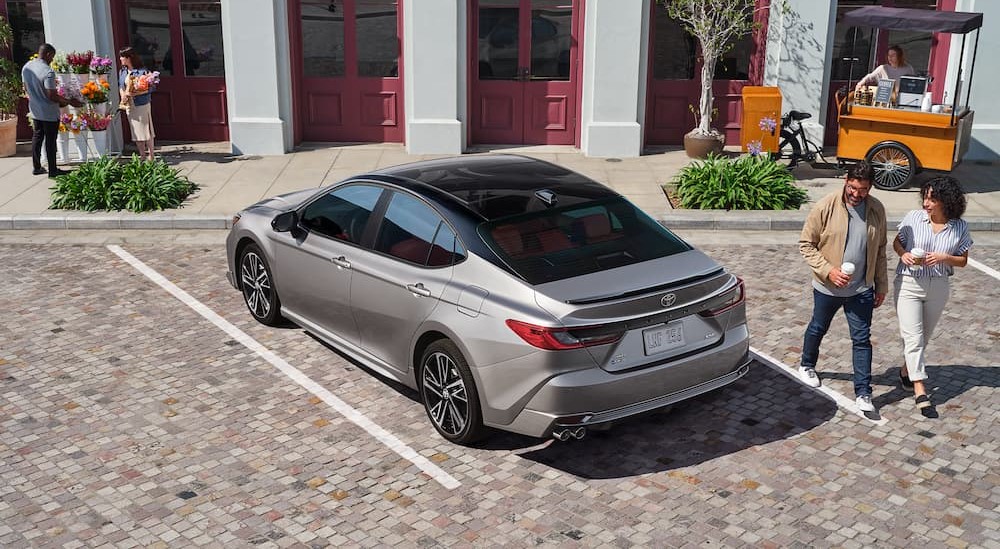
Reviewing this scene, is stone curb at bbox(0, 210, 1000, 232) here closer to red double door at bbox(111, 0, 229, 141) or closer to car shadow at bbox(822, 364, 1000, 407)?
car shadow at bbox(822, 364, 1000, 407)

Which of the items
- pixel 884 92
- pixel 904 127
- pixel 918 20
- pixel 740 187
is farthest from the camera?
pixel 884 92

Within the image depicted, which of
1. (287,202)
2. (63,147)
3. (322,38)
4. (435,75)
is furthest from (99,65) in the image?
(287,202)

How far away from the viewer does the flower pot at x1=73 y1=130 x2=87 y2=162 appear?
1549cm

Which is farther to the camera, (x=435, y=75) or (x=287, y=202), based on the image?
(x=435, y=75)

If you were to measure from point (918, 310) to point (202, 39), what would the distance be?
12684mm

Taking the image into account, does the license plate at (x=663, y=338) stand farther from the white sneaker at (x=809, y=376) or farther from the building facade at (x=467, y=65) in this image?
the building facade at (x=467, y=65)

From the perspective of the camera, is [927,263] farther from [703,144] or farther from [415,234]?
[703,144]

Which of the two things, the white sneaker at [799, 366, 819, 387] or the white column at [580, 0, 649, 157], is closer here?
the white sneaker at [799, 366, 819, 387]

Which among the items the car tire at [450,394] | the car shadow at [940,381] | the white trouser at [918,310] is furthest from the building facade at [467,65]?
the car tire at [450,394]

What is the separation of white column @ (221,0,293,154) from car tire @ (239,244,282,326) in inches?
287

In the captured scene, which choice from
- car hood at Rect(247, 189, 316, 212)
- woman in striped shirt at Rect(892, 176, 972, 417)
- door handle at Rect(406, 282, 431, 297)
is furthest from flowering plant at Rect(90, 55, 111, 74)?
woman in striped shirt at Rect(892, 176, 972, 417)

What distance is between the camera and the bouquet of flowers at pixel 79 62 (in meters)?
15.3

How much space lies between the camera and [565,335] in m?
6.26

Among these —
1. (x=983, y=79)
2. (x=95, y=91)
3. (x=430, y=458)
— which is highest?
(x=983, y=79)
